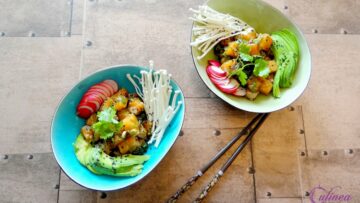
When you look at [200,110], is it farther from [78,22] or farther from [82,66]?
[78,22]

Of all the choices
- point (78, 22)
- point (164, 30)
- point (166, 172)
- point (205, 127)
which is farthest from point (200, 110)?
point (78, 22)

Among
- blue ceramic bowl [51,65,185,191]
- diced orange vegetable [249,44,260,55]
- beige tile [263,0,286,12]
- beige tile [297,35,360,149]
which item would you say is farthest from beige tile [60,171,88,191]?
beige tile [263,0,286,12]

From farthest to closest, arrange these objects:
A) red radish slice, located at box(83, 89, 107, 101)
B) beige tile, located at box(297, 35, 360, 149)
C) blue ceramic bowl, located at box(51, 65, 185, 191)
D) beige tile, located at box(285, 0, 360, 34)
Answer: beige tile, located at box(285, 0, 360, 34) → beige tile, located at box(297, 35, 360, 149) → red radish slice, located at box(83, 89, 107, 101) → blue ceramic bowl, located at box(51, 65, 185, 191)

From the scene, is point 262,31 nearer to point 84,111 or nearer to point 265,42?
Answer: point 265,42

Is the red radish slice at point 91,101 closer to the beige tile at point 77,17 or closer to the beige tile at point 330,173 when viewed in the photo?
the beige tile at point 77,17

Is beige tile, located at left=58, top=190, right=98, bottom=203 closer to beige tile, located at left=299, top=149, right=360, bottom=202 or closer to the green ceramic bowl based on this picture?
the green ceramic bowl

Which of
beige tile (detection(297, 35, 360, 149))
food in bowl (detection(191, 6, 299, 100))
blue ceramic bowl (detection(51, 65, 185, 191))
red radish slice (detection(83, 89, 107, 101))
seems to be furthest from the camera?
beige tile (detection(297, 35, 360, 149))

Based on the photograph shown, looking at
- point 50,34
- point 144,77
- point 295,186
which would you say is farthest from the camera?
point 50,34
